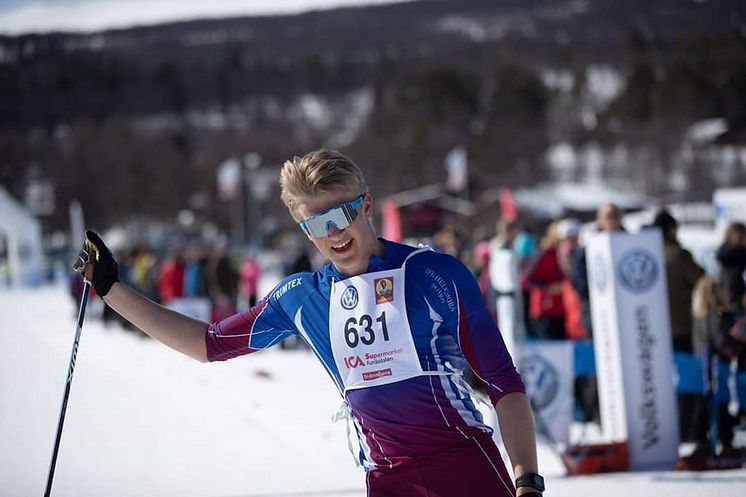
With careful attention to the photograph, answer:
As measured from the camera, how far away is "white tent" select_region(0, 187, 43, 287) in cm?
4378

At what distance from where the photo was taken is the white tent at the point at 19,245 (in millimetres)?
43775

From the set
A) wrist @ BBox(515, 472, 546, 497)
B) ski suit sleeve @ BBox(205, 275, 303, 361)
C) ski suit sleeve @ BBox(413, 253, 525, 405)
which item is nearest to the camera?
wrist @ BBox(515, 472, 546, 497)

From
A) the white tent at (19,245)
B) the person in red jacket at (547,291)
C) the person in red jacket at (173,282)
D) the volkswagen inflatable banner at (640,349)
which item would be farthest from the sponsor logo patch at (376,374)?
the white tent at (19,245)

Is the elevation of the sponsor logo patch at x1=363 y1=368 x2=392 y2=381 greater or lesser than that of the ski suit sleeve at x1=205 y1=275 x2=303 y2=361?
lesser

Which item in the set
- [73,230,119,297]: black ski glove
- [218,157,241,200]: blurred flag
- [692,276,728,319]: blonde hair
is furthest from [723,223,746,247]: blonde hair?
[218,157,241,200]: blurred flag

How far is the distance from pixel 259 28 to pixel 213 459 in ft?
453

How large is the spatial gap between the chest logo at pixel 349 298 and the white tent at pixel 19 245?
43.3 metres

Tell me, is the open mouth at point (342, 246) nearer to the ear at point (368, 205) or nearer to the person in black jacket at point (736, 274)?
the ear at point (368, 205)

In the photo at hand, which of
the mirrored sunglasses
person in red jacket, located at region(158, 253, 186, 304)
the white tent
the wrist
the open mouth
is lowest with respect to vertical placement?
the wrist

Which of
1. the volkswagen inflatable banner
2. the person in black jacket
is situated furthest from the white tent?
the volkswagen inflatable banner

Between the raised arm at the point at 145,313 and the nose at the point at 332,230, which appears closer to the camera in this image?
the nose at the point at 332,230

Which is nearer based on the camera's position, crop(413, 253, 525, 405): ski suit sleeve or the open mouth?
crop(413, 253, 525, 405): ski suit sleeve

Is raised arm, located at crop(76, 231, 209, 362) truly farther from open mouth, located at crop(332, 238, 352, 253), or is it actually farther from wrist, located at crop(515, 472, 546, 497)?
wrist, located at crop(515, 472, 546, 497)

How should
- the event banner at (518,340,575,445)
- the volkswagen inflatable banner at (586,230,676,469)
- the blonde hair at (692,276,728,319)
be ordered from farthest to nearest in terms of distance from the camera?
the event banner at (518,340,575,445) → the blonde hair at (692,276,728,319) → the volkswagen inflatable banner at (586,230,676,469)
